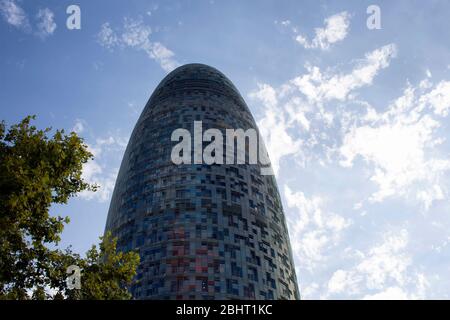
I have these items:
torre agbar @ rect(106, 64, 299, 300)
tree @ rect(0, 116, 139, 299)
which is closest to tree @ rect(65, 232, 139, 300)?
tree @ rect(0, 116, 139, 299)

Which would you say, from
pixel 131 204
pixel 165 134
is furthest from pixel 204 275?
pixel 165 134

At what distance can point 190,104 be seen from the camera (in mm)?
96875

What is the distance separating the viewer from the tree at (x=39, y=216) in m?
19.6

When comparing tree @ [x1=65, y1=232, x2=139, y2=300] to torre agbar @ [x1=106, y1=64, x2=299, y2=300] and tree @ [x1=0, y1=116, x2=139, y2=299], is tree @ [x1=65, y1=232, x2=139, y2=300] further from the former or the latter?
torre agbar @ [x1=106, y1=64, x2=299, y2=300]

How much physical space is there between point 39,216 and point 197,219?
176 feet

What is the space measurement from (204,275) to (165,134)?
110 ft

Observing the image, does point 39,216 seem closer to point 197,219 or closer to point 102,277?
point 102,277

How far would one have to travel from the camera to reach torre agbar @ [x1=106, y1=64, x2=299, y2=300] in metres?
67.6

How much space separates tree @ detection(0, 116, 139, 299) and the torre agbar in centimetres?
4458

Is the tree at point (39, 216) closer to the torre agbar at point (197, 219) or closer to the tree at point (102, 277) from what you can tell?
the tree at point (102, 277)

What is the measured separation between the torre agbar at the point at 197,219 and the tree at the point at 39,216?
146ft

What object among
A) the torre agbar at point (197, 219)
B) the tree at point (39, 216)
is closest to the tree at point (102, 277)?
the tree at point (39, 216)

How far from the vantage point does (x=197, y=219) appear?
2913 inches
